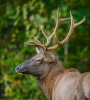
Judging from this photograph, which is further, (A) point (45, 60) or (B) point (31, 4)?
(B) point (31, 4)

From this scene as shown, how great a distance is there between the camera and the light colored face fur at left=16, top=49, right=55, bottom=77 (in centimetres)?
501

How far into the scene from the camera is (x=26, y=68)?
16.4 ft

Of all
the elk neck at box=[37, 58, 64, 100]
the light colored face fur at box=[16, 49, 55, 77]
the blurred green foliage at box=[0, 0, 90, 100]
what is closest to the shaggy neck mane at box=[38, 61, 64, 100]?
the elk neck at box=[37, 58, 64, 100]

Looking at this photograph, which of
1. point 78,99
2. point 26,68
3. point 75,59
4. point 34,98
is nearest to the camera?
point 78,99

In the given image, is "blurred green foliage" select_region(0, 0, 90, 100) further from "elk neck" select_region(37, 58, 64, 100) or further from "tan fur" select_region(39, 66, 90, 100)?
"tan fur" select_region(39, 66, 90, 100)

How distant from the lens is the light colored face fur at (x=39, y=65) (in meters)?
5.01

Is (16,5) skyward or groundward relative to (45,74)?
skyward

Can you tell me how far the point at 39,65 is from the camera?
503cm

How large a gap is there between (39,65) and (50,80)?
0.39m

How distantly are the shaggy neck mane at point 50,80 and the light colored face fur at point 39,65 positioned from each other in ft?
0.36

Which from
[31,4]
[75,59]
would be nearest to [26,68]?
[31,4]

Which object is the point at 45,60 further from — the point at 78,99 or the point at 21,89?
the point at 21,89

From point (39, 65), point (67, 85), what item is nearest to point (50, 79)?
point (39, 65)

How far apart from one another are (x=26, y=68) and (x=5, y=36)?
4332 mm
